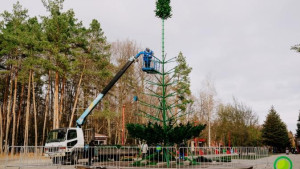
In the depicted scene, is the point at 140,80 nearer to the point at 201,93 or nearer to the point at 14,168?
the point at 201,93

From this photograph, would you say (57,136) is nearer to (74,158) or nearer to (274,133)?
(74,158)

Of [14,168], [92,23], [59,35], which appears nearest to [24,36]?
[59,35]

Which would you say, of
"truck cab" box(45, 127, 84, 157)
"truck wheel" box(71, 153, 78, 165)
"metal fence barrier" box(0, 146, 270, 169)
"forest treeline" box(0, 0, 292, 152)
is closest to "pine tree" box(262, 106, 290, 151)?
"forest treeline" box(0, 0, 292, 152)

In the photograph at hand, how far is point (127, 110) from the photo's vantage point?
41.2 m

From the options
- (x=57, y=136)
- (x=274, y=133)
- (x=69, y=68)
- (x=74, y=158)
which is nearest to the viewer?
(x=74, y=158)

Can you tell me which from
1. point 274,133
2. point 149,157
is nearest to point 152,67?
point 149,157

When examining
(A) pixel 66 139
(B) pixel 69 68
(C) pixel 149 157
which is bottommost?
(C) pixel 149 157

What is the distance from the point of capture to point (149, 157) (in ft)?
43.5

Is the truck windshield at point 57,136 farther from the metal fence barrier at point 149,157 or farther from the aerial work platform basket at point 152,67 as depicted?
the aerial work platform basket at point 152,67

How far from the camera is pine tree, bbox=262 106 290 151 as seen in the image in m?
49.6

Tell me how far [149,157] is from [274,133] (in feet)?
145

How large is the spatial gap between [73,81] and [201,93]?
24.5m

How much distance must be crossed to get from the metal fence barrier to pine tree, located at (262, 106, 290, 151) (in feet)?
111

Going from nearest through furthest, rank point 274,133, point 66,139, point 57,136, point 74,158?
point 74,158
point 66,139
point 57,136
point 274,133
